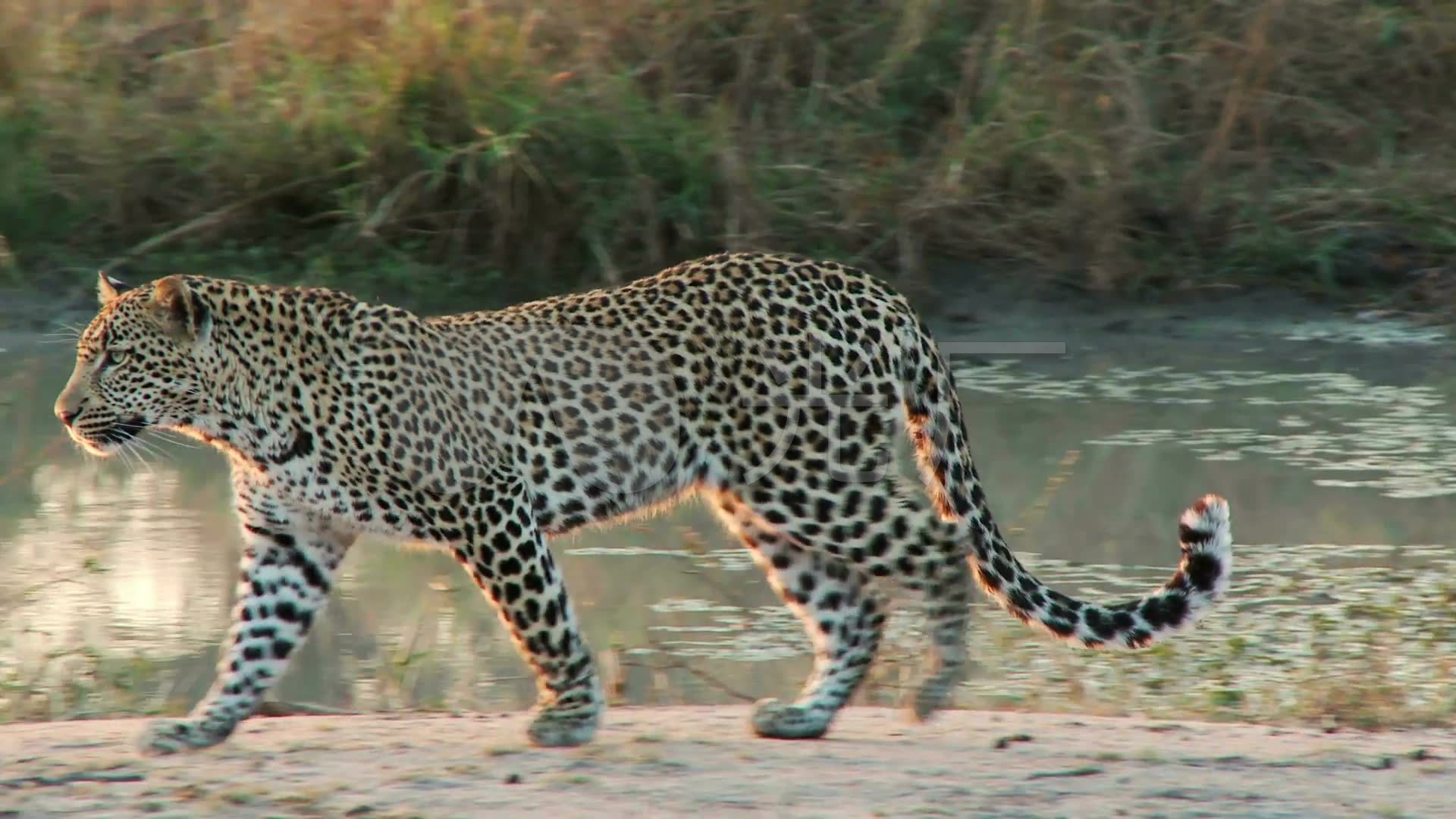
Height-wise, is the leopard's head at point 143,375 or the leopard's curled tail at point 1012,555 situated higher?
the leopard's head at point 143,375

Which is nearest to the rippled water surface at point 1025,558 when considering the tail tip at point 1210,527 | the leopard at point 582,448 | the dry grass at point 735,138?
the leopard at point 582,448

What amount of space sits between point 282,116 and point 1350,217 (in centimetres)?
512

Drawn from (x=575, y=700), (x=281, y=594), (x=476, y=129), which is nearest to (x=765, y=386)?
(x=575, y=700)

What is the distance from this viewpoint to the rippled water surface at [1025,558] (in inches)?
229

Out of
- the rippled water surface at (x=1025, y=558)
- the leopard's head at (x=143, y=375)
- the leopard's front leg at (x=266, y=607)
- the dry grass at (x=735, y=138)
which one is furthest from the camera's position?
the dry grass at (x=735, y=138)

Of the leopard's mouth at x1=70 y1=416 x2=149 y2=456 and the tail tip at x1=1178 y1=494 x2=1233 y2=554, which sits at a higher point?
the leopard's mouth at x1=70 y1=416 x2=149 y2=456

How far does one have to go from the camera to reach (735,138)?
35.6 ft

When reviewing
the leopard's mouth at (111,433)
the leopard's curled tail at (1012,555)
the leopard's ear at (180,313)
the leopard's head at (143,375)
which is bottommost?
the leopard's curled tail at (1012,555)

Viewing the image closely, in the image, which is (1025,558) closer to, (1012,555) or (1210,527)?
(1012,555)

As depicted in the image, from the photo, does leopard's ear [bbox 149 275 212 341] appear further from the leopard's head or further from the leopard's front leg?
the leopard's front leg

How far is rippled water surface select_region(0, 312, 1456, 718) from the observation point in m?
5.82

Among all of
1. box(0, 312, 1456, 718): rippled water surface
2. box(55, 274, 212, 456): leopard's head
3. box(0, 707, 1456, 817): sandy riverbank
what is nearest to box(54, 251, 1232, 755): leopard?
box(55, 274, 212, 456): leopard's head

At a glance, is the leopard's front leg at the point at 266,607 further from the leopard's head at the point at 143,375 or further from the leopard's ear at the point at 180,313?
the leopard's ear at the point at 180,313

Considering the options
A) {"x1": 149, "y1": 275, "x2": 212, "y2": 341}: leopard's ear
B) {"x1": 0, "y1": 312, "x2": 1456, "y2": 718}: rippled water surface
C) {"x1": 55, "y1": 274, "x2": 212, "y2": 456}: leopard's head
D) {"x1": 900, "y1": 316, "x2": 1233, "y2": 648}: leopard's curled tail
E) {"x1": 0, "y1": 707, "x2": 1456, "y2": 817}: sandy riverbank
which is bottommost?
{"x1": 0, "y1": 312, "x2": 1456, "y2": 718}: rippled water surface
